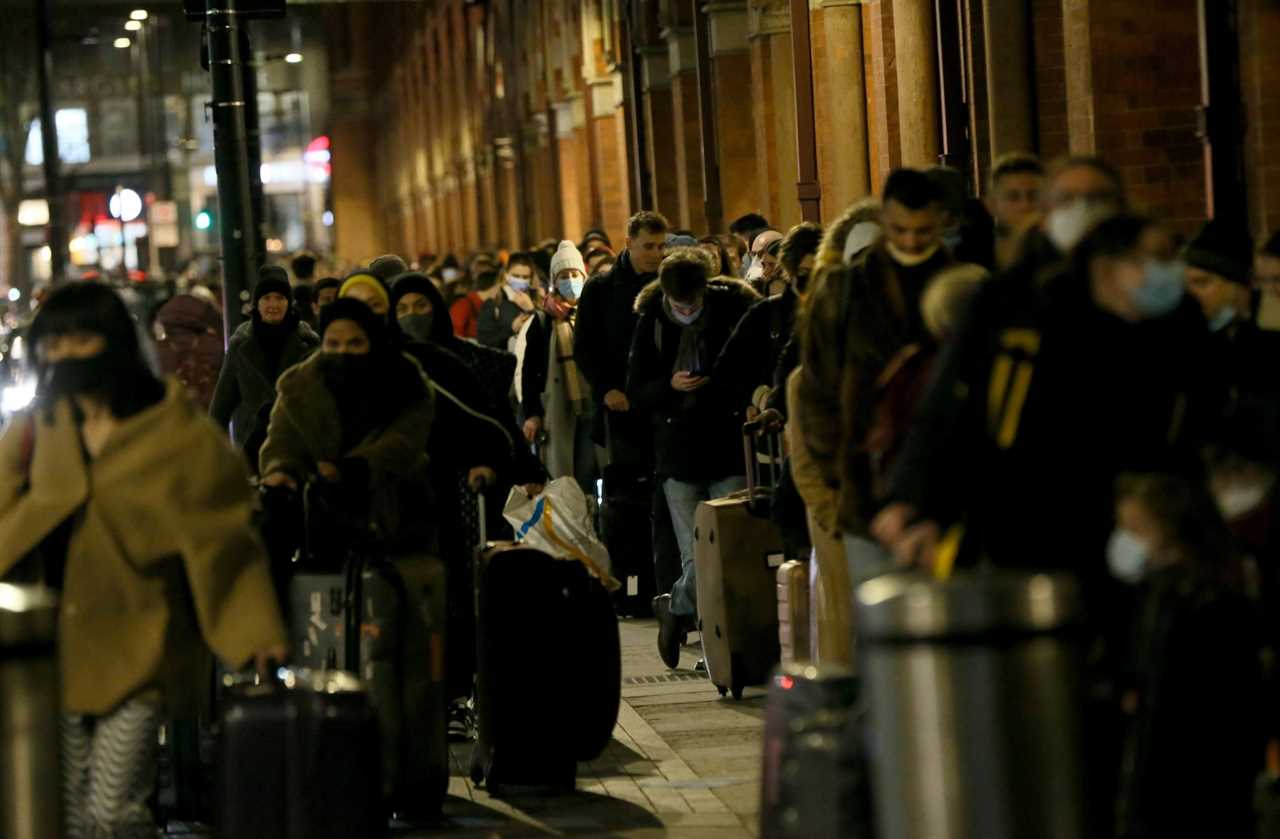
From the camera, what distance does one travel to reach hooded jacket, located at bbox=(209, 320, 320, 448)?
13.5 metres

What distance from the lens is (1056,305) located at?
6703 millimetres

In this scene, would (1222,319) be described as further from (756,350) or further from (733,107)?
(733,107)

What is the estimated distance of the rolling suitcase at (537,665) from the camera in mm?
9922

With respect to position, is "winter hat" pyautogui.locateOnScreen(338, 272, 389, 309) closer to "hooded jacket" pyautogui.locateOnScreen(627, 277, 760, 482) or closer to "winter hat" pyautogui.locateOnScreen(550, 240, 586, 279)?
"hooded jacket" pyautogui.locateOnScreen(627, 277, 760, 482)

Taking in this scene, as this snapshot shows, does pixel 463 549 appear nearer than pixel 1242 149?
Yes

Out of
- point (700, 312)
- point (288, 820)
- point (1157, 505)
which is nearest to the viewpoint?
point (1157, 505)

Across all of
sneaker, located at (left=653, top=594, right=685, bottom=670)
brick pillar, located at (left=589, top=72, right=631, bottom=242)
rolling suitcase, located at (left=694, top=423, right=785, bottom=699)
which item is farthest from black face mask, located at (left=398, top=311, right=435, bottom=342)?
brick pillar, located at (left=589, top=72, right=631, bottom=242)

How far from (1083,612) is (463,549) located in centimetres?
502

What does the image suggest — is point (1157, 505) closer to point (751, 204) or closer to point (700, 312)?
point (700, 312)

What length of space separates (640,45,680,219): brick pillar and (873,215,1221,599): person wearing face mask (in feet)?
78.9

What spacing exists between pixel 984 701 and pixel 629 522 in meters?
9.41

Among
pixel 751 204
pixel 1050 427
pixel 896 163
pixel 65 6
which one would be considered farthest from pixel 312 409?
pixel 65 6

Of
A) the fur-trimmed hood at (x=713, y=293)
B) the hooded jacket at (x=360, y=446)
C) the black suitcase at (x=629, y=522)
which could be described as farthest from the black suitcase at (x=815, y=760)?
the black suitcase at (x=629, y=522)

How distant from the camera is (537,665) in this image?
32.6 feet
